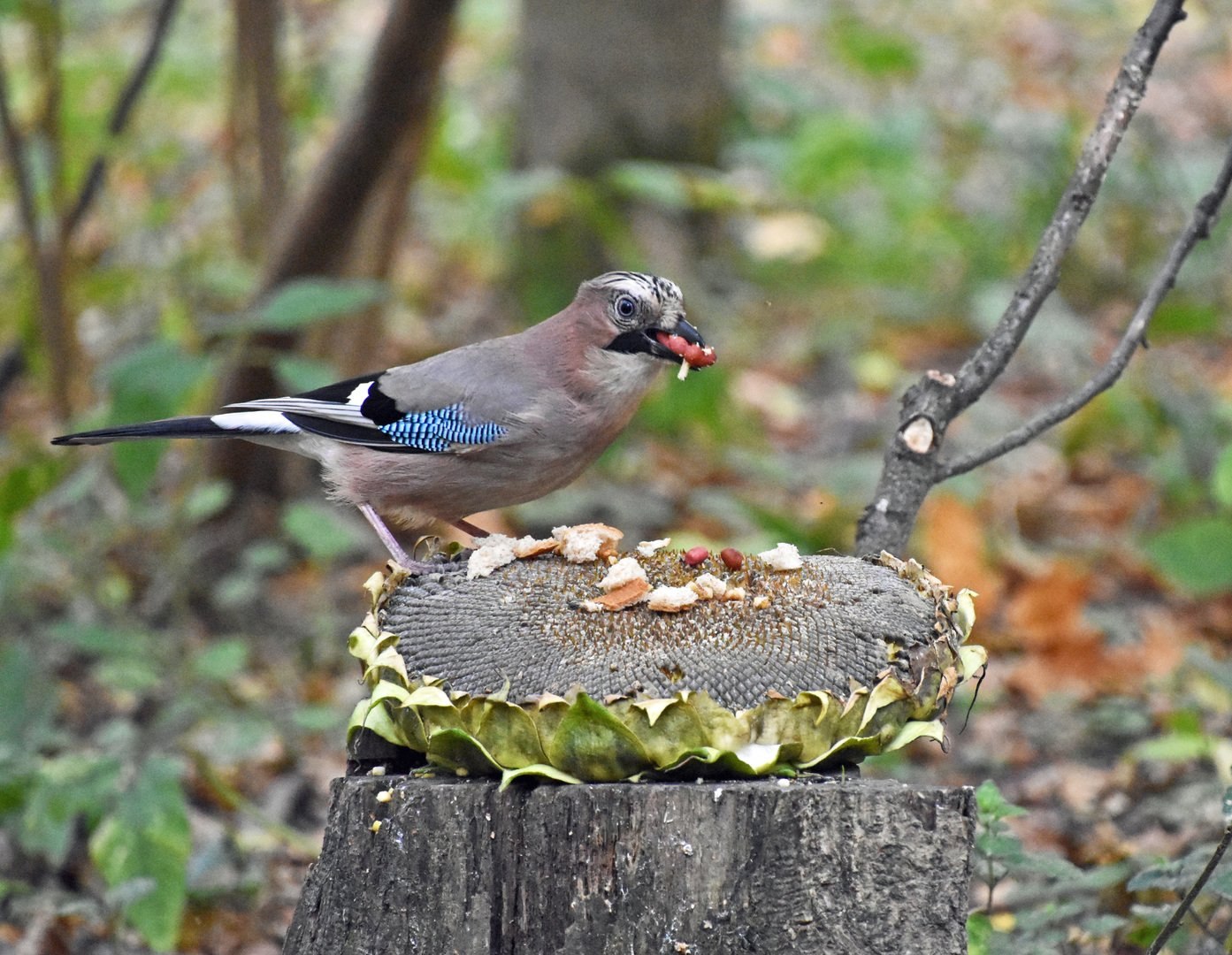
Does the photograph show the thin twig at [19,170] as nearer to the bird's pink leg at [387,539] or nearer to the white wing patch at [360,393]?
the white wing patch at [360,393]

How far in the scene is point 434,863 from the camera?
9.31ft

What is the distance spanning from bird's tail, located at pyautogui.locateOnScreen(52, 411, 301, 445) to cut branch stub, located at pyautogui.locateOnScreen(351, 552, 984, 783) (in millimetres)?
1473

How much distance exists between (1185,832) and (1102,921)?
181 centimetres

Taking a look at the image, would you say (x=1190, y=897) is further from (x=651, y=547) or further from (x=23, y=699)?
(x=23, y=699)

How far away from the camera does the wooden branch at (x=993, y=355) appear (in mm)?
4074

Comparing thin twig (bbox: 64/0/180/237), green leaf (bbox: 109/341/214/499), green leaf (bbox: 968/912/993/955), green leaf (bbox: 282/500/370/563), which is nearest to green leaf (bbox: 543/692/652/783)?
green leaf (bbox: 968/912/993/955)

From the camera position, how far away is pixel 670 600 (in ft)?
10.2

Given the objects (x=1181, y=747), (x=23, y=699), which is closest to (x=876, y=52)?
(x=1181, y=747)

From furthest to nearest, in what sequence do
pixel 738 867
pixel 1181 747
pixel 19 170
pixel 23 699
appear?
pixel 19 170 < pixel 23 699 < pixel 1181 747 < pixel 738 867

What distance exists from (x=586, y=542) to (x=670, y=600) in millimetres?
385

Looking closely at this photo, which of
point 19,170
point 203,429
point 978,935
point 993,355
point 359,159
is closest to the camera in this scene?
point 978,935

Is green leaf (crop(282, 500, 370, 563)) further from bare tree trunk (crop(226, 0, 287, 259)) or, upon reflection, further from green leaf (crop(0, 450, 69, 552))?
bare tree trunk (crop(226, 0, 287, 259))

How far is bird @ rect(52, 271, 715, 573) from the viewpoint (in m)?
4.43

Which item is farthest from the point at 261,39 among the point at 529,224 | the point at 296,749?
the point at 296,749
